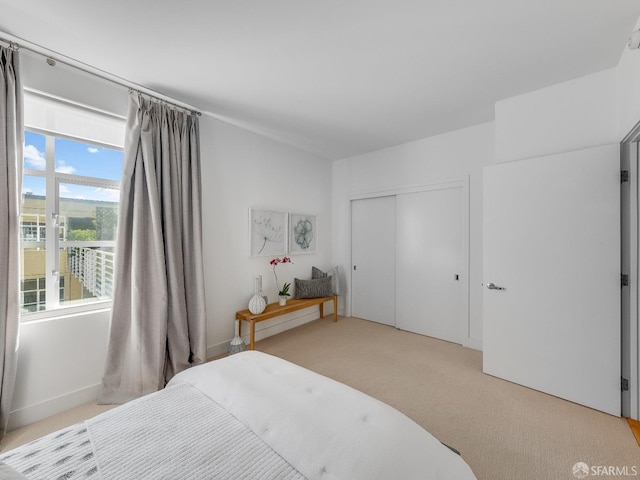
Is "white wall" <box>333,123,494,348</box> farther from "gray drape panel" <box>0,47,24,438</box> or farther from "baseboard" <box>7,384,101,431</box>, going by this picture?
"gray drape panel" <box>0,47,24,438</box>

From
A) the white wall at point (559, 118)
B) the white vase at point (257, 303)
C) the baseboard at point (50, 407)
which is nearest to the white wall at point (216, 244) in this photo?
the baseboard at point (50, 407)

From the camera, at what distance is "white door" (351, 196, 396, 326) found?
3.98m

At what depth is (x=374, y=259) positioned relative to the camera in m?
4.15

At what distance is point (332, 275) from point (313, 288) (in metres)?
0.59

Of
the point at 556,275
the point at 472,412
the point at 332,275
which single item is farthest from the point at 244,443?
the point at 332,275

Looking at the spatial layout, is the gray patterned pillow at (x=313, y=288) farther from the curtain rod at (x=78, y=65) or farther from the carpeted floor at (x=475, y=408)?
the curtain rod at (x=78, y=65)

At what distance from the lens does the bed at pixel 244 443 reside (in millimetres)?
859

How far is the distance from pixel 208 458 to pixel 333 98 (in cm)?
264

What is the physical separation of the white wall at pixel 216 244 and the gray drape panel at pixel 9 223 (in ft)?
0.47

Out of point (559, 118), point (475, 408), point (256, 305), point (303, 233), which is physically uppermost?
point (559, 118)

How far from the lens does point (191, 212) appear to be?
2.64 m

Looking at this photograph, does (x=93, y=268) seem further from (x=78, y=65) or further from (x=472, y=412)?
(x=472, y=412)

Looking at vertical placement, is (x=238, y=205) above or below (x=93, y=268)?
above

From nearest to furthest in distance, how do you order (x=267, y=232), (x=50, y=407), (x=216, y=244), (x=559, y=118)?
(x=50, y=407)
(x=559, y=118)
(x=216, y=244)
(x=267, y=232)
